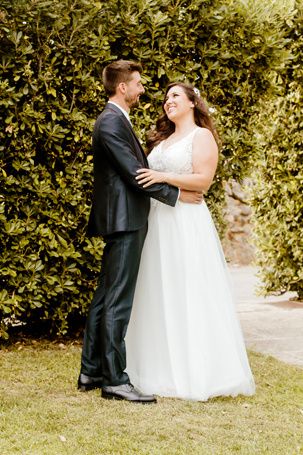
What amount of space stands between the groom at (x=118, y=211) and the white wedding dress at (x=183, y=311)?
11.2 inches

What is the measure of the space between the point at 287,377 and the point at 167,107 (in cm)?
246

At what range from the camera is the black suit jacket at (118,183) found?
5141mm

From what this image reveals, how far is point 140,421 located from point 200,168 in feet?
6.37

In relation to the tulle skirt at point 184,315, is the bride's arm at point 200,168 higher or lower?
higher

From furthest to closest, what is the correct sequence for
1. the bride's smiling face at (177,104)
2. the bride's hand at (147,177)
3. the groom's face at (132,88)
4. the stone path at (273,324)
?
the stone path at (273,324)
the bride's smiling face at (177,104)
the groom's face at (132,88)
the bride's hand at (147,177)

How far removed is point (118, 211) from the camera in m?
5.18

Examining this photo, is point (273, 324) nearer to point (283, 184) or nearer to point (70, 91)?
point (283, 184)

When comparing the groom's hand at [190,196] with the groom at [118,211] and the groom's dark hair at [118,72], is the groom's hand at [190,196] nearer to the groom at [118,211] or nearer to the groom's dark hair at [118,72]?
the groom at [118,211]

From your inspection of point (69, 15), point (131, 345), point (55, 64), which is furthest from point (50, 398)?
point (69, 15)

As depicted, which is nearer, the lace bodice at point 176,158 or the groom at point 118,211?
the groom at point 118,211

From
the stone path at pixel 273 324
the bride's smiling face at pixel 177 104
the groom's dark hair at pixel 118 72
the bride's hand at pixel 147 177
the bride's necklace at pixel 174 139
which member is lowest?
the stone path at pixel 273 324

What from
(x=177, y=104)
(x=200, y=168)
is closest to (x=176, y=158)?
(x=200, y=168)

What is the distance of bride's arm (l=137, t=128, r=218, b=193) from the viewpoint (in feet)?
17.7

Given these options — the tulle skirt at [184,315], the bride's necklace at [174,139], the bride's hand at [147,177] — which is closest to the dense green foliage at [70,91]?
the bride's necklace at [174,139]
